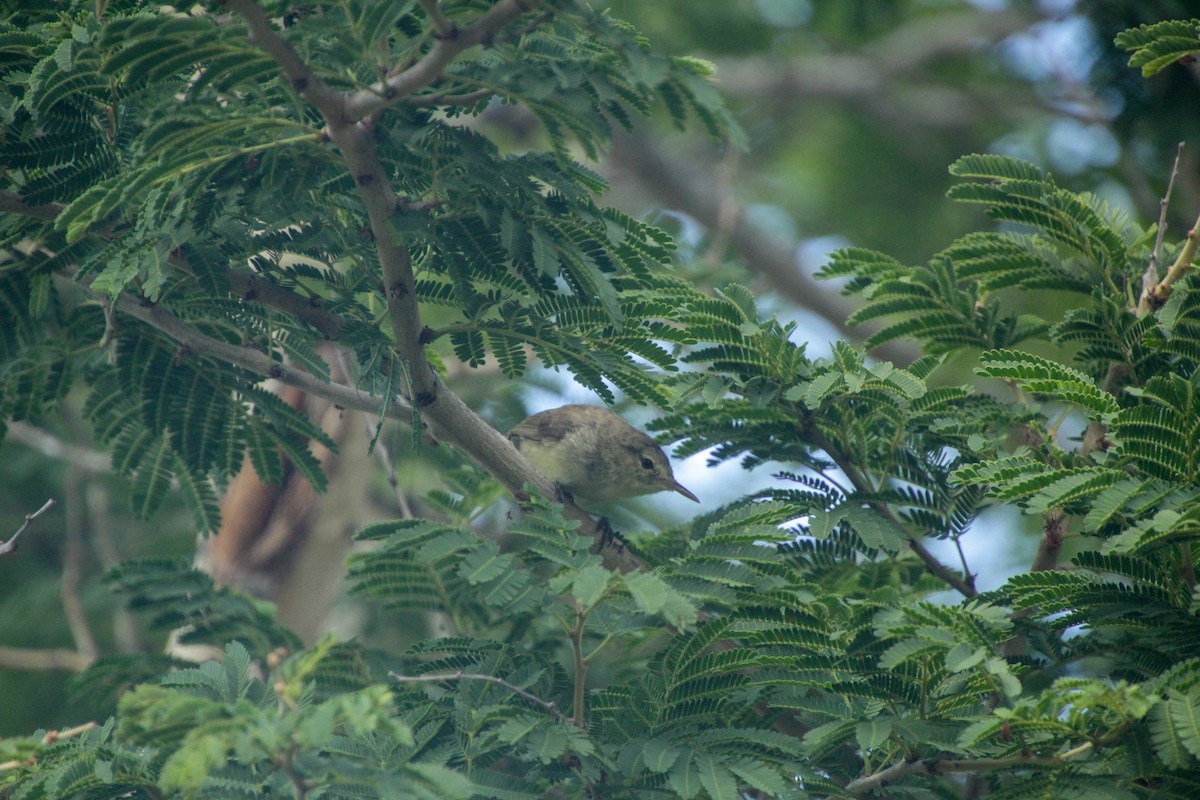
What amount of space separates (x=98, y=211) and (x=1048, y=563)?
362 centimetres

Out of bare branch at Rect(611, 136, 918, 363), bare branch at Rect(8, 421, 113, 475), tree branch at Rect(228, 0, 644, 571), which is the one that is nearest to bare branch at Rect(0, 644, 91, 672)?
bare branch at Rect(8, 421, 113, 475)

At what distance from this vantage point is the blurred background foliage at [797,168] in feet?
24.0

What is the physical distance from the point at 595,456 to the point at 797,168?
9404mm

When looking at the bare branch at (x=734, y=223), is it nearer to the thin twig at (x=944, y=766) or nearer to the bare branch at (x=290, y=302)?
the bare branch at (x=290, y=302)

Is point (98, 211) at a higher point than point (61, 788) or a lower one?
higher

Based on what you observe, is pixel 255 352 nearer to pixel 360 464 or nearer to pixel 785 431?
pixel 785 431

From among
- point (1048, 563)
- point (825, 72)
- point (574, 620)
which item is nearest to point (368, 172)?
point (574, 620)

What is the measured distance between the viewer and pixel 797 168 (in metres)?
14.1

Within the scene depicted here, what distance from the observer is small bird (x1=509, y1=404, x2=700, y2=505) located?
577cm

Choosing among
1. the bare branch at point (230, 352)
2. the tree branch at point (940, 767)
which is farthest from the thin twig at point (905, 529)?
the bare branch at point (230, 352)

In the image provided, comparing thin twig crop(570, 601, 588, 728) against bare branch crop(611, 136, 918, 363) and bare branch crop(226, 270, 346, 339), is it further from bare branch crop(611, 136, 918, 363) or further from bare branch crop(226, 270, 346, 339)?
bare branch crop(611, 136, 918, 363)

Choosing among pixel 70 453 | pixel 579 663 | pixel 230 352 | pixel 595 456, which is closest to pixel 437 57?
pixel 230 352

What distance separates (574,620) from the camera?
3.63 metres

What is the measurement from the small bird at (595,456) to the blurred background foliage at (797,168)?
0.94 meters
